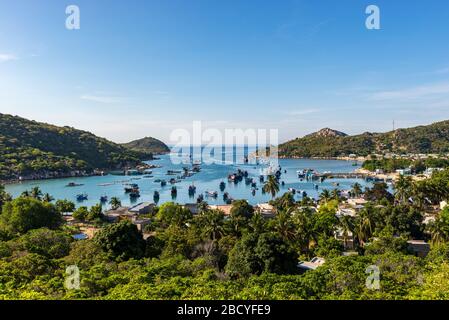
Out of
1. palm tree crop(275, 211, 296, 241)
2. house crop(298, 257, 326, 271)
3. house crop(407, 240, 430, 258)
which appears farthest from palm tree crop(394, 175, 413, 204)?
house crop(298, 257, 326, 271)

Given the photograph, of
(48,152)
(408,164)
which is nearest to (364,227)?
(408,164)

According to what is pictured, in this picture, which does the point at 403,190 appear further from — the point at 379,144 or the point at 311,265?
the point at 379,144

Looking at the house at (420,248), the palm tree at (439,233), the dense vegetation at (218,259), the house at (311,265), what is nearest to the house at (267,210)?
the dense vegetation at (218,259)

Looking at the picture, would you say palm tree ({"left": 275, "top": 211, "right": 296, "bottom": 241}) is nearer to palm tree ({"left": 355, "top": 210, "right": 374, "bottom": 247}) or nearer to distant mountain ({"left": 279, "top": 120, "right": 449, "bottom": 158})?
palm tree ({"left": 355, "top": 210, "right": 374, "bottom": 247})
